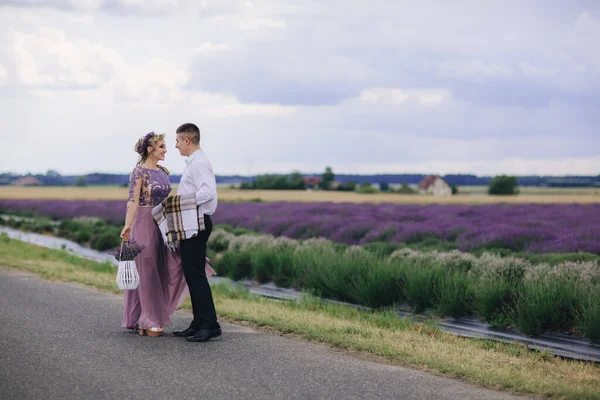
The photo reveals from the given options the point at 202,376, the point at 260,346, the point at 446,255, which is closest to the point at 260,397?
the point at 202,376

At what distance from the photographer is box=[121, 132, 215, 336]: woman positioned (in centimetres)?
894

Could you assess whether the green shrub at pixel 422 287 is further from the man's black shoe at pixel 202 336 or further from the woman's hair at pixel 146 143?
the woman's hair at pixel 146 143

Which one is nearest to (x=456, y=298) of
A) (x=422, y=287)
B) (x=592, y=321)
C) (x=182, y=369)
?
(x=422, y=287)

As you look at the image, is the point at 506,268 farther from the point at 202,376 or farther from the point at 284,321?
the point at 202,376

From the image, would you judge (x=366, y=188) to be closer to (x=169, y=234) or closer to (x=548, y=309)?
(x=548, y=309)

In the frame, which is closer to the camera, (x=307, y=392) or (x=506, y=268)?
(x=307, y=392)

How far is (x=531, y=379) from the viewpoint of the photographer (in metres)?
7.03

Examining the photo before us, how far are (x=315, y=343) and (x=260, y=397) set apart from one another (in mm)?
2549

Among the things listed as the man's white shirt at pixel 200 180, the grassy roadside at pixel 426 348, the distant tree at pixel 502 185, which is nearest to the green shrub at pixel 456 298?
the grassy roadside at pixel 426 348

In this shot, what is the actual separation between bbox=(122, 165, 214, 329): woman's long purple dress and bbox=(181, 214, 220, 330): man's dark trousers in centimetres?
43

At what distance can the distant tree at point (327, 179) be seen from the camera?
381 feet

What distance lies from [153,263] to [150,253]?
12cm

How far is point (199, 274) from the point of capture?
8664 mm

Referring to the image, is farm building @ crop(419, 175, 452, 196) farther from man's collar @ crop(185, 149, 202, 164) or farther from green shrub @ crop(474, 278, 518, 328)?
man's collar @ crop(185, 149, 202, 164)
